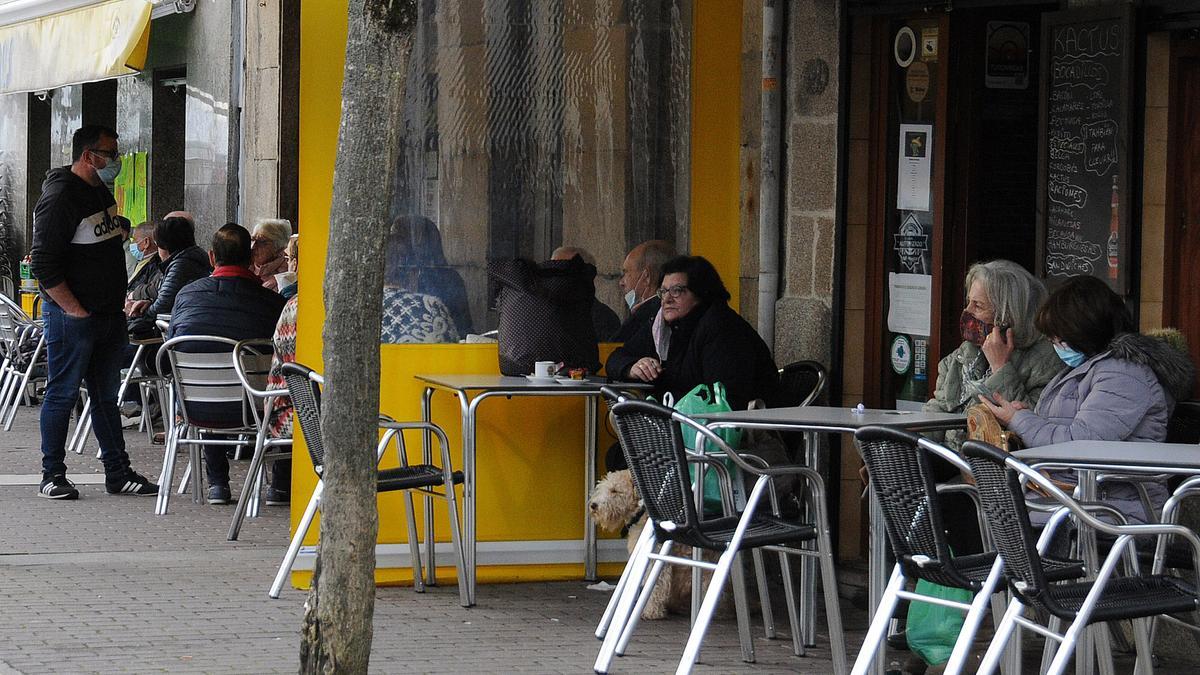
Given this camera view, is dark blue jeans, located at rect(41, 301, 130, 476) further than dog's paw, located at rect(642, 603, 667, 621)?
Yes

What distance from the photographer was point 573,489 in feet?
27.2

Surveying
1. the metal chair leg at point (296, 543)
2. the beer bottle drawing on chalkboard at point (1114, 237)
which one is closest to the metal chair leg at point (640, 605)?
the metal chair leg at point (296, 543)

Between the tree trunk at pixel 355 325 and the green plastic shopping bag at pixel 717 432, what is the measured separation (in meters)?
2.11

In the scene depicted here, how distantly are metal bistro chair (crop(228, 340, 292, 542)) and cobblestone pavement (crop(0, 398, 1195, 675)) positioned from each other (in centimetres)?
23

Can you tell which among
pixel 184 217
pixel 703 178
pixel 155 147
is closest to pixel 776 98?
pixel 703 178

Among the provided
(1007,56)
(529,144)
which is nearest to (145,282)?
(529,144)

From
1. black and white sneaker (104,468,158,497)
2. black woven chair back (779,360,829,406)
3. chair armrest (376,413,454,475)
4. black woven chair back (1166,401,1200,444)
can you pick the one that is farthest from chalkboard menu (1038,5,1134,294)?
black and white sneaker (104,468,158,497)

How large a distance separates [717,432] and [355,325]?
8.04 ft

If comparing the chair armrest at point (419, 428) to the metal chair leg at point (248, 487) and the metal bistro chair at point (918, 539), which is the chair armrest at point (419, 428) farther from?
the metal bistro chair at point (918, 539)

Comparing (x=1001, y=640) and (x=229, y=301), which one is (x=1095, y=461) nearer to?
(x=1001, y=640)

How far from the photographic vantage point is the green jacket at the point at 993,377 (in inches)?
263

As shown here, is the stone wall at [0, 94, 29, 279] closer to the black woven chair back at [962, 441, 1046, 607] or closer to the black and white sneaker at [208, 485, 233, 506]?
the black and white sneaker at [208, 485, 233, 506]

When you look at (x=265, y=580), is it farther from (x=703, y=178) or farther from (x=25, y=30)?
(x=25, y=30)

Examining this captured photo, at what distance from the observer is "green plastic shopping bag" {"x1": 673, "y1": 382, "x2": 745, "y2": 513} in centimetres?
695
